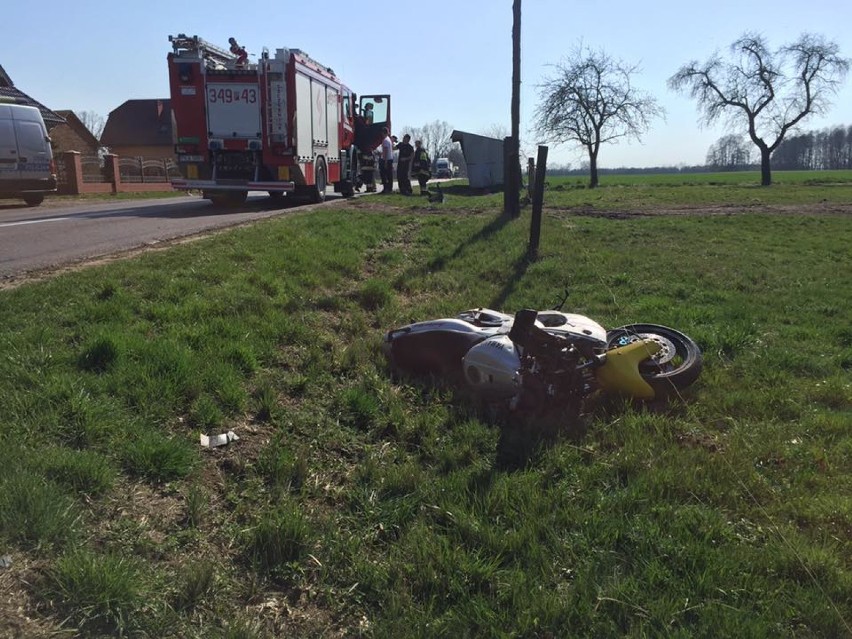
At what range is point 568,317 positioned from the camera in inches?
187

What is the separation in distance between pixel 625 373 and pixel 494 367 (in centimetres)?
87

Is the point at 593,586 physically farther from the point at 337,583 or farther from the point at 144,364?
the point at 144,364

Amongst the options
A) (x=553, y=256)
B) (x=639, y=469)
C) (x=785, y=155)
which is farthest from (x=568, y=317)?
(x=785, y=155)

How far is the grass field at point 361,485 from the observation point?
237 cm

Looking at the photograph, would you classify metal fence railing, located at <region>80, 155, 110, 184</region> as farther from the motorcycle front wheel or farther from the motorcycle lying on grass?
the motorcycle front wheel

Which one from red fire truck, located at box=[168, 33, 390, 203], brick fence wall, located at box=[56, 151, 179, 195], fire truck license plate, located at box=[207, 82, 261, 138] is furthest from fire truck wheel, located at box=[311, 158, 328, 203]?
brick fence wall, located at box=[56, 151, 179, 195]

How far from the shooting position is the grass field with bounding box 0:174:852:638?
237cm

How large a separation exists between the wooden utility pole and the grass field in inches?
280

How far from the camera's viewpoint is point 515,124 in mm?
13352

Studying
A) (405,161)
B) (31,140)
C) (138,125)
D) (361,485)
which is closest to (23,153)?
(31,140)

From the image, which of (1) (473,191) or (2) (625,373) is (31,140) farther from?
(2) (625,373)

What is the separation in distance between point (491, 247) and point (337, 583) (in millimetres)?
8067

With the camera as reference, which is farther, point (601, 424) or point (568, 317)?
point (568, 317)

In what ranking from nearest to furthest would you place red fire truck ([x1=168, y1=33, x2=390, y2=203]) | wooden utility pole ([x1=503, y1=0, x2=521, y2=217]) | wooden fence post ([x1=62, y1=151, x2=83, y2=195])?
wooden utility pole ([x1=503, y1=0, x2=521, y2=217])
red fire truck ([x1=168, y1=33, x2=390, y2=203])
wooden fence post ([x1=62, y1=151, x2=83, y2=195])
